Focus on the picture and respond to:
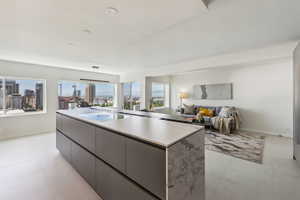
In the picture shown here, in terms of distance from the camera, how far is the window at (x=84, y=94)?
5.11 meters

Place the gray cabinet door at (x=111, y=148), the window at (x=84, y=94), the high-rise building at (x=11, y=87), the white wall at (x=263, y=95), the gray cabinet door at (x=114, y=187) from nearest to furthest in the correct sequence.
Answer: the gray cabinet door at (x=114, y=187), the gray cabinet door at (x=111, y=148), the white wall at (x=263, y=95), the high-rise building at (x=11, y=87), the window at (x=84, y=94)

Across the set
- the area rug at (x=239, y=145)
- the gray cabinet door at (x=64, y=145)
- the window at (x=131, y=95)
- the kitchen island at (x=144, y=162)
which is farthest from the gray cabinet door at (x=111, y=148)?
the window at (x=131, y=95)

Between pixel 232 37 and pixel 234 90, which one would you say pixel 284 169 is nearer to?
pixel 232 37

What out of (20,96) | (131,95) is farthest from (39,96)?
(131,95)

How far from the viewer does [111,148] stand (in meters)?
1.47

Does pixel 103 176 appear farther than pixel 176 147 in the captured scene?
Yes

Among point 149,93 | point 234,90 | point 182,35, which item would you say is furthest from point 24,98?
point 234,90

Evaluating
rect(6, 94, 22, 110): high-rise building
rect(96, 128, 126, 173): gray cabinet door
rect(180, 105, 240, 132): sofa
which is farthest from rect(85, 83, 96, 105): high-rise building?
rect(96, 128, 126, 173): gray cabinet door

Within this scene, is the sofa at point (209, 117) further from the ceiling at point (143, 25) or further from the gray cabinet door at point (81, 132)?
the gray cabinet door at point (81, 132)

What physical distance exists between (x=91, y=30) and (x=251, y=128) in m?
5.58

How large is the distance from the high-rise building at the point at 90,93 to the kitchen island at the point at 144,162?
4445 millimetres

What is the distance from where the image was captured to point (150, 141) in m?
1.09

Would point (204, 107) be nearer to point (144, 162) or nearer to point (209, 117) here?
point (209, 117)

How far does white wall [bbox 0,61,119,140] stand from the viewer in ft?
13.0
